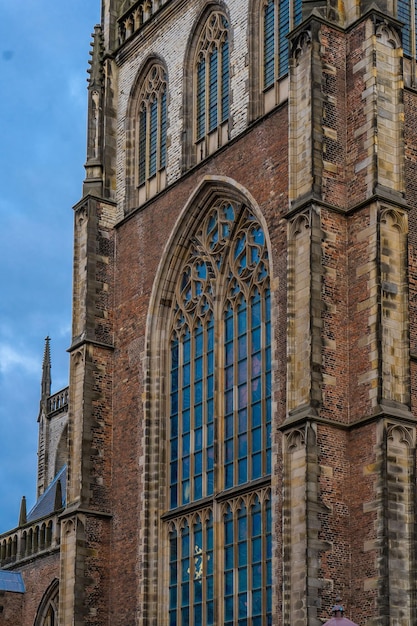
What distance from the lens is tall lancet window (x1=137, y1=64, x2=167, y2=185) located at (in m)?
32.7

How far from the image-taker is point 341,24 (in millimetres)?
26406

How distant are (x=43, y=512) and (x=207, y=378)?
13866mm

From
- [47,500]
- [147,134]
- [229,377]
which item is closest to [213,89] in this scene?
[147,134]

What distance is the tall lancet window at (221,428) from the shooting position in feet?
86.6

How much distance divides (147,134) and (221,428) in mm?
8791

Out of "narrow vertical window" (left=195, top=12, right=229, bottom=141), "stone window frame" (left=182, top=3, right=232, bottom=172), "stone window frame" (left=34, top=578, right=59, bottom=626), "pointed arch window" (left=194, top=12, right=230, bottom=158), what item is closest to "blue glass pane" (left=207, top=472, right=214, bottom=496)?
"stone window frame" (left=182, top=3, right=232, bottom=172)

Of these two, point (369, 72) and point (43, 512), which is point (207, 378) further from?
point (43, 512)

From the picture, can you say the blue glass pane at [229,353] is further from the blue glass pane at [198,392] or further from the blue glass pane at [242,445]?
the blue glass pane at [242,445]

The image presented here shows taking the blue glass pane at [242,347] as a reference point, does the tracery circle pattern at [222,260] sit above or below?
above

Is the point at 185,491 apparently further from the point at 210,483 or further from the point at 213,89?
the point at 213,89

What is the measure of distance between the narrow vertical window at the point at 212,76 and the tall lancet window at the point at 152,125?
1.56 m

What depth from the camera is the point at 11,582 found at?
36.5 meters

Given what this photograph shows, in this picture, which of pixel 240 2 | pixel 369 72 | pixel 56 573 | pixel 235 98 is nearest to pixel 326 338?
pixel 369 72

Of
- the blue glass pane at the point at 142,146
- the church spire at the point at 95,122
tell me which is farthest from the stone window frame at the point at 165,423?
the church spire at the point at 95,122
